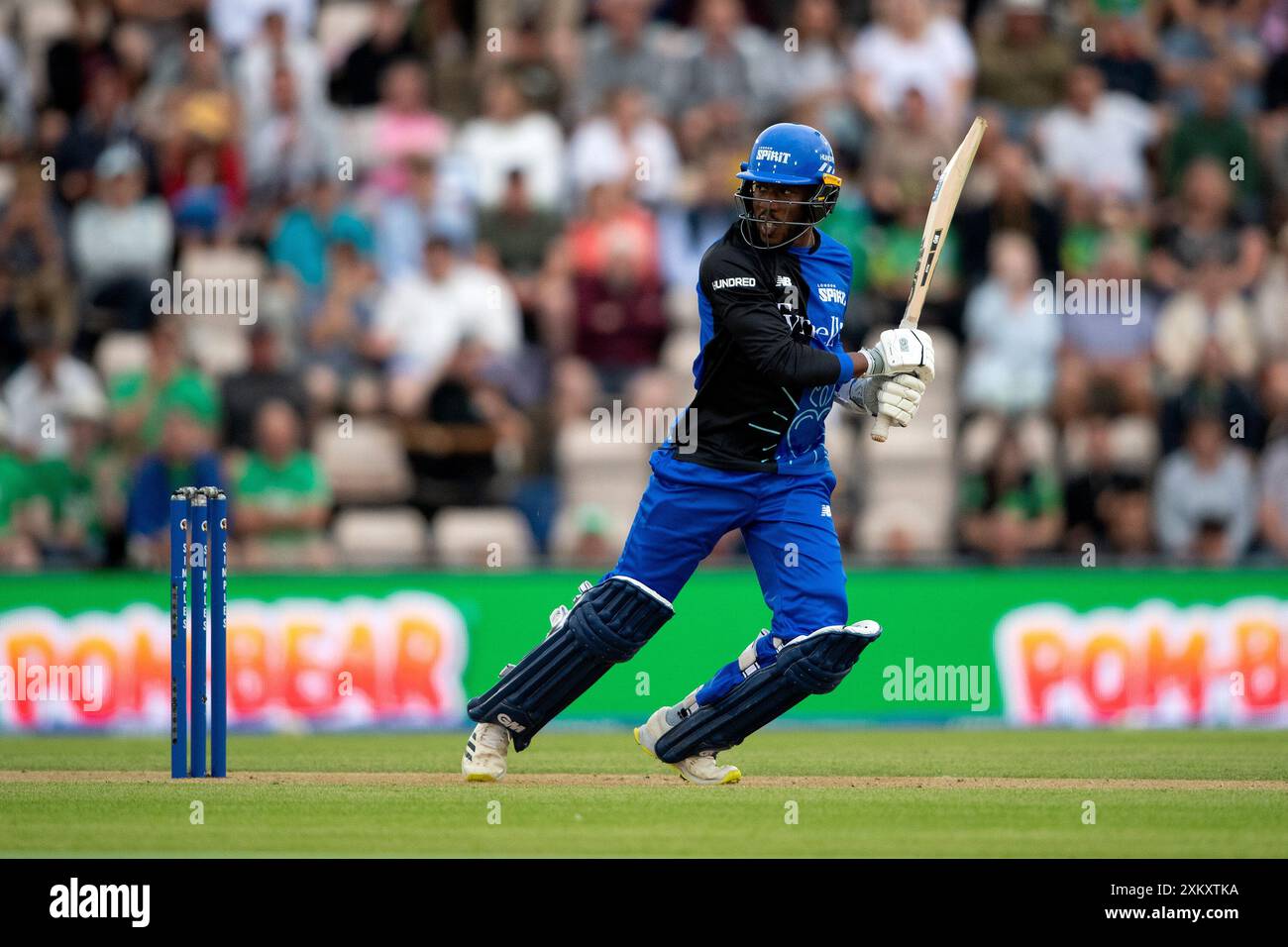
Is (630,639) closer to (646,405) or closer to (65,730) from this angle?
(65,730)

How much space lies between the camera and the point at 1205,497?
15.7 metres

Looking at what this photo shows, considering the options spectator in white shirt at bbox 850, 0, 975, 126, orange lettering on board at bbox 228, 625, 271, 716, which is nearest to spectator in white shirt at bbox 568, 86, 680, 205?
spectator in white shirt at bbox 850, 0, 975, 126

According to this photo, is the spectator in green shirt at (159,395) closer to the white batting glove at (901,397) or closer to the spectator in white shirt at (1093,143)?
the white batting glove at (901,397)

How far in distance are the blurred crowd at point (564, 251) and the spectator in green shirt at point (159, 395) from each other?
0.08 feet

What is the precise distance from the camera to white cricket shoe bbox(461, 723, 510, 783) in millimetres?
9875

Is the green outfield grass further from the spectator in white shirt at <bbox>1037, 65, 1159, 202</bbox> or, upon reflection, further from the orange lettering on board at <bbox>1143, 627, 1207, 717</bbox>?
the spectator in white shirt at <bbox>1037, 65, 1159, 202</bbox>

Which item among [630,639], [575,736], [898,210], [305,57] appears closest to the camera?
[630,639]

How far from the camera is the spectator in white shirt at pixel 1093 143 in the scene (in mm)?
17781

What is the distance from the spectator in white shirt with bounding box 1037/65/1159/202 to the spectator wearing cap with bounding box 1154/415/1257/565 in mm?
2769

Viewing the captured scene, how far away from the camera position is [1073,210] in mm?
17266

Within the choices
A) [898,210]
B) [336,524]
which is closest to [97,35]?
[336,524]

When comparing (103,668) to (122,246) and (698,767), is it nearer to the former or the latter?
(122,246)

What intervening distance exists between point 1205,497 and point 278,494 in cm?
655

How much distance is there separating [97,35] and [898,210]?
22.5 ft
